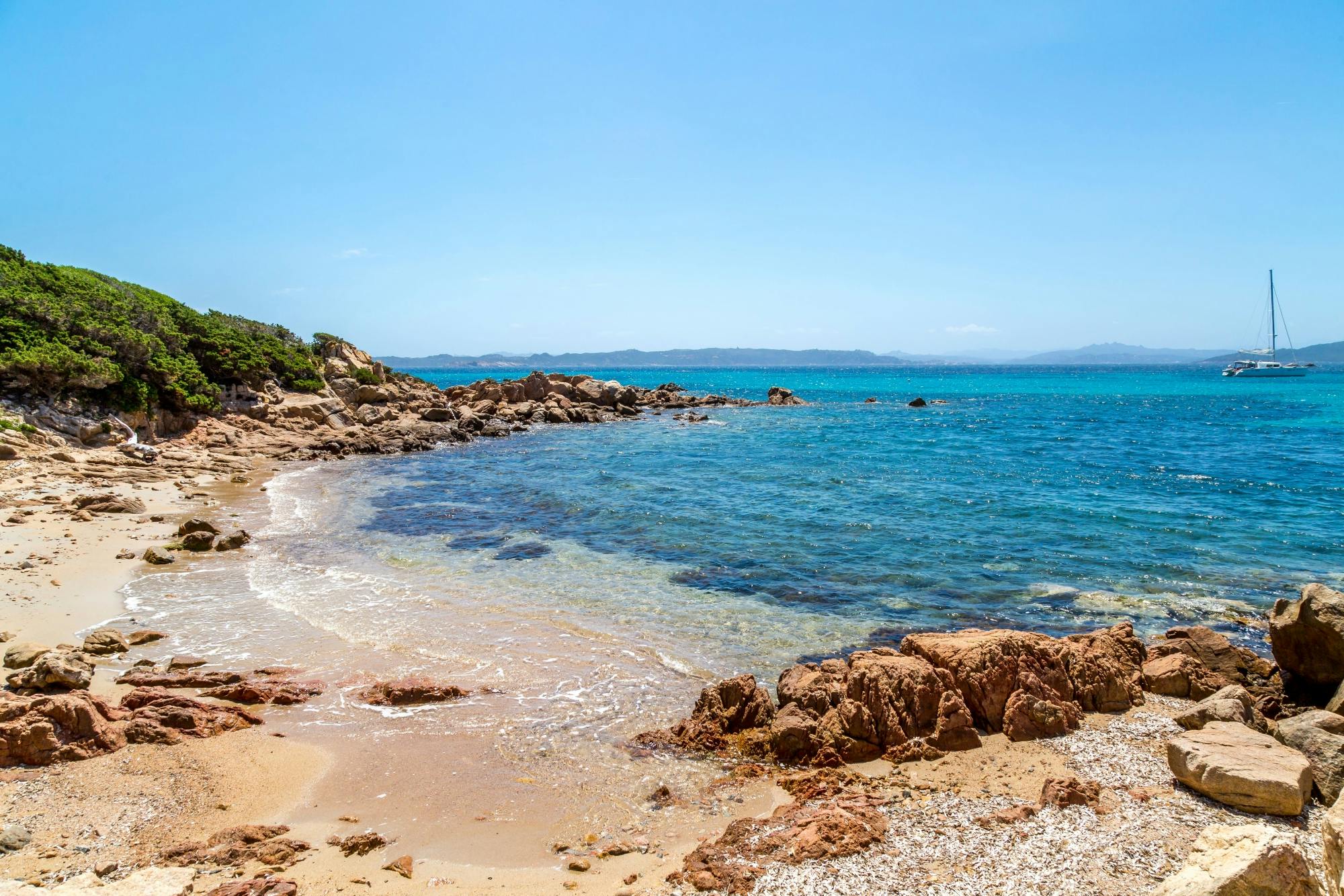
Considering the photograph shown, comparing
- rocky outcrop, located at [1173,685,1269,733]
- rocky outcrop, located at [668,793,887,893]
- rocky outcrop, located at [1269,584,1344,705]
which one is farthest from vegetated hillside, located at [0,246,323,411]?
rocky outcrop, located at [1269,584,1344,705]

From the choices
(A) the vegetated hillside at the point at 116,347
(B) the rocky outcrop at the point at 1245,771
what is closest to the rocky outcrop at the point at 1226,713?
(B) the rocky outcrop at the point at 1245,771

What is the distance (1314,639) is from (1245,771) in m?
3.97

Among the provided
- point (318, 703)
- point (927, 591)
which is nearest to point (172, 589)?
point (318, 703)

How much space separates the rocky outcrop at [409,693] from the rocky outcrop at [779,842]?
15.1 feet

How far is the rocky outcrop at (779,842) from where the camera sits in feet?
19.3

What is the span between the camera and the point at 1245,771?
22.3ft

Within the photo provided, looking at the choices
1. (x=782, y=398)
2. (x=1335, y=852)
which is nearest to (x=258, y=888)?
(x=1335, y=852)

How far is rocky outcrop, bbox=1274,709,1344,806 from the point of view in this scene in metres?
6.96

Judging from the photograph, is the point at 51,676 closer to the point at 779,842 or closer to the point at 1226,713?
the point at 779,842

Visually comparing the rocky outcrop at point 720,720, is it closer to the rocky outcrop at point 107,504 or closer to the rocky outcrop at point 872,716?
the rocky outcrop at point 872,716

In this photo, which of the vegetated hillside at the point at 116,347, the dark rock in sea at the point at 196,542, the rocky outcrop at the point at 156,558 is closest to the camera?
→ the rocky outcrop at the point at 156,558

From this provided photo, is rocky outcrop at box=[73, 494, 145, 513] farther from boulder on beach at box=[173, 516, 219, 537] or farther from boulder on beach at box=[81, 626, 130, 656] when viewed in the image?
boulder on beach at box=[81, 626, 130, 656]

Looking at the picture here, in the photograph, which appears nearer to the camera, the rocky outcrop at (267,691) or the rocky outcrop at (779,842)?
the rocky outcrop at (779,842)

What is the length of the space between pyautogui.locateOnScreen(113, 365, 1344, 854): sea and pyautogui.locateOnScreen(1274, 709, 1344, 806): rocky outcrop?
4343 millimetres
